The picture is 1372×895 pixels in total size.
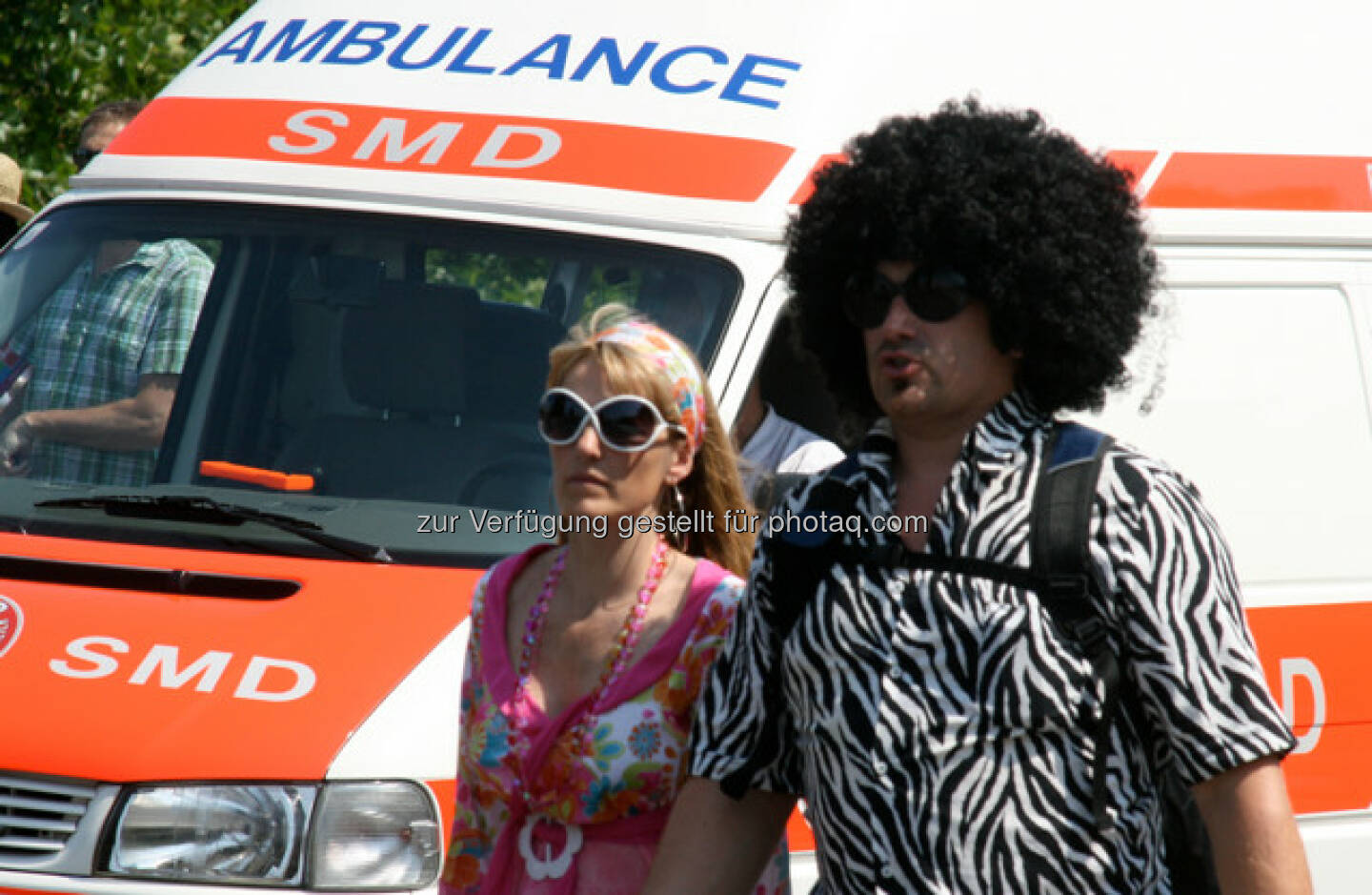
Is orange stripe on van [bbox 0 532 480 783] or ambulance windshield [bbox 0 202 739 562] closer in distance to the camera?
orange stripe on van [bbox 0 532 480 783]

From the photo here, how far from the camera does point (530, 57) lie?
4.82m

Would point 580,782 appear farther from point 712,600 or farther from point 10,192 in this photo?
point 10,192

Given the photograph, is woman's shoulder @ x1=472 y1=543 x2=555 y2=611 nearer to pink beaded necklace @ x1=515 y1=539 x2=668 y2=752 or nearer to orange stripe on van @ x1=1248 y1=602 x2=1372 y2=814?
pink beaded necklace @ x1=515 y1=539 x2=668 y2=752

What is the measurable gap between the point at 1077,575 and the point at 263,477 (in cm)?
234

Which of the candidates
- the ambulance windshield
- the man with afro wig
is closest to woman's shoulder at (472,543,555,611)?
the man with afro wig

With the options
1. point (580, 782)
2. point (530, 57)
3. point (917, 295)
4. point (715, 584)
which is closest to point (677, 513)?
point (715, 584)

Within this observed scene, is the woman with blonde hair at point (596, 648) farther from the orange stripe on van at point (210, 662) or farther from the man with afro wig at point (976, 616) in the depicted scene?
the orange stripe on van at point (210, 662)

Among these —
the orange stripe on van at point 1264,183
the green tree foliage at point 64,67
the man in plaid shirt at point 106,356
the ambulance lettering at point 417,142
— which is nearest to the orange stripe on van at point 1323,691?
the orange stripe on van at point 1264,183

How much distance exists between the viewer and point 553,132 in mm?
4617

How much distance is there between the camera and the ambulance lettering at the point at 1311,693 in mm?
4512

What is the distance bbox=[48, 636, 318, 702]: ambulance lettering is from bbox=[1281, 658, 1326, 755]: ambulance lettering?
224cm

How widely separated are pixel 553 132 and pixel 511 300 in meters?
0.42

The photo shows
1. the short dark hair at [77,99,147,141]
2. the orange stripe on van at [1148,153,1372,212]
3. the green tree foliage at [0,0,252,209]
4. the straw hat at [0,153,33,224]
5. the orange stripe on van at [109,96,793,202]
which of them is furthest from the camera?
the green tree foliage at [0,0,252,209]

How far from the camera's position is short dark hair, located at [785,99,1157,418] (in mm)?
2568
